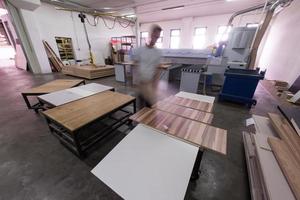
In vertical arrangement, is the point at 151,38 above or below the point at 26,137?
above

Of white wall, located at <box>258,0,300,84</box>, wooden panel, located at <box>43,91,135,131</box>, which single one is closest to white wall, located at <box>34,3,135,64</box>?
wooden panel, located at <box>43,91,135,131</box>

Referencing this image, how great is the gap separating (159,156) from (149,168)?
5.2 inches

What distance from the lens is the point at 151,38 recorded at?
156 cm

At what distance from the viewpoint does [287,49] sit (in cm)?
453

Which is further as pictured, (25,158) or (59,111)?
(59,111)

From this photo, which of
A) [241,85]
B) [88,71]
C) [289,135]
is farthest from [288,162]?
[88,71]

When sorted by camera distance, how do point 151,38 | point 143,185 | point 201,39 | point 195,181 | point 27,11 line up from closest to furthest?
point 143,185 < point 195,181 < point 151,38 < point 27,11 < point 201,39

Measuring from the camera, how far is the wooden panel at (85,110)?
151 cm

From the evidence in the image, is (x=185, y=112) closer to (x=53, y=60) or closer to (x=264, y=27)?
(x=264, y=27)

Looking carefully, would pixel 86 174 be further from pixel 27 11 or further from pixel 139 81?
pixel 27 11

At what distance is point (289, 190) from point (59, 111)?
2442 mm

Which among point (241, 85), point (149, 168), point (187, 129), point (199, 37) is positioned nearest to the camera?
point (149, 168)

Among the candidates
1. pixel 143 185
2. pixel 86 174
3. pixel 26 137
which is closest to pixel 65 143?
pixel 86 174

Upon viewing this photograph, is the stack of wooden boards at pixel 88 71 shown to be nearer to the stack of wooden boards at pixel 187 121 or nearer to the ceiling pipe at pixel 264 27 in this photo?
the stack of wooden boards at pixel 187 121
